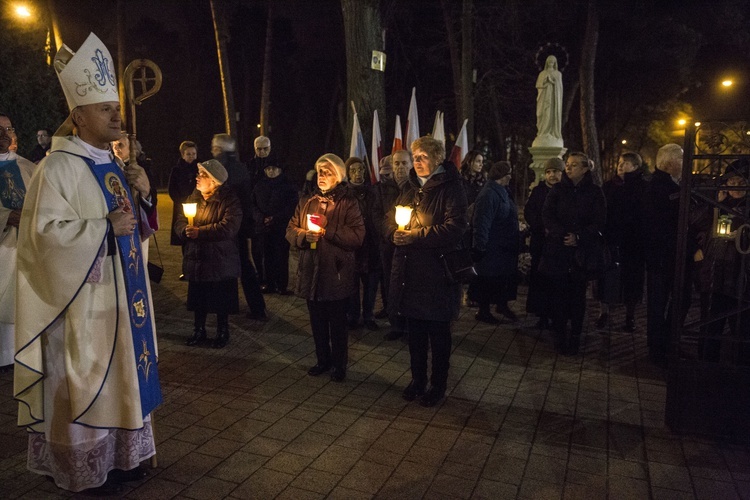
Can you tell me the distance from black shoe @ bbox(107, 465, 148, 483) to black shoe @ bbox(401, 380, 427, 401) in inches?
81.3

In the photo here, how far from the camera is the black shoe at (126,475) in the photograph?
362 cm

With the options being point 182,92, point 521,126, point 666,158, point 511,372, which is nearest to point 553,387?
point 511,372

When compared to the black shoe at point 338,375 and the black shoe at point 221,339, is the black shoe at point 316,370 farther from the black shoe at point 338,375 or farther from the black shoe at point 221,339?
the black shoe at point 221,339

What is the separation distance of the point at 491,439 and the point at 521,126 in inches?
1080

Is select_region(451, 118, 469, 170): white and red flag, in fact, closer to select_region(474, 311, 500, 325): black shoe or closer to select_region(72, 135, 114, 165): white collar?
select_region(474, 311, 500, 325): black shoe

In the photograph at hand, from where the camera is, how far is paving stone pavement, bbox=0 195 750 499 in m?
3.74

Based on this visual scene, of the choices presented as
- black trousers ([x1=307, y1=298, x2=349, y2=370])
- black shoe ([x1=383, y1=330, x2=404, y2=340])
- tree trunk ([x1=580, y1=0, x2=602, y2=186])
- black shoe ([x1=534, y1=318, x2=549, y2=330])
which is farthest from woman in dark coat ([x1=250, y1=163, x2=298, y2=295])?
tree trunk ([x1=580, y1=0, x2=602, y2=186])

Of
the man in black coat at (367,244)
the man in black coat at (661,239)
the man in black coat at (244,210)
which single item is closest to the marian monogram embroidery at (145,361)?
the man in black coat at (367,244)

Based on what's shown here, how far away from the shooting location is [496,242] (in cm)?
755

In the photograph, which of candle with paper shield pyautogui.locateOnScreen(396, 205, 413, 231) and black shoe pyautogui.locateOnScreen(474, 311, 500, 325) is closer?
candle with paper shield pyautogui.locateOnScreen(396, 205, 413, 231)

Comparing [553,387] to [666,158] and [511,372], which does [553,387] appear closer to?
[511,372]

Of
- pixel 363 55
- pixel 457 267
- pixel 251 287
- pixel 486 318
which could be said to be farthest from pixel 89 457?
pixel 363 55

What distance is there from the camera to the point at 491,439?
14.4 ft

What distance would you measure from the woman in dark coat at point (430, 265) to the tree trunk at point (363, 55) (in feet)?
14.7
